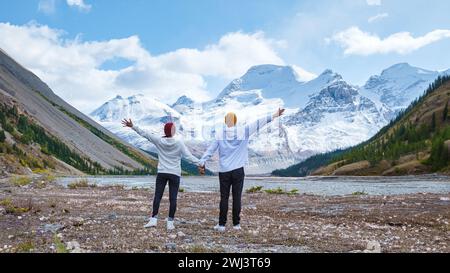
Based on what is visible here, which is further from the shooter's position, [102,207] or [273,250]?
[102,207]

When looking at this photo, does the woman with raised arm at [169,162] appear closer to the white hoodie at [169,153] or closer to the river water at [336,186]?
the white hoodie at [169,153]

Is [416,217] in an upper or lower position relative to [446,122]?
lower

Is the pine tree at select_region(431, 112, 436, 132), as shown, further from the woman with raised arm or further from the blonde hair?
the woman with raised arm

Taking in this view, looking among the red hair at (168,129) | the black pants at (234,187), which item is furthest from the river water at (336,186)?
the red hair at (168,129)

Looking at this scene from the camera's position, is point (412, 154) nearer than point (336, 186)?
No

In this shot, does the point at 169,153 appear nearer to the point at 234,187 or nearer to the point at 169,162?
the point at 169,162

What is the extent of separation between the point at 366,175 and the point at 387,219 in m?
143

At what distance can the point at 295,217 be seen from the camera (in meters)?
19.7

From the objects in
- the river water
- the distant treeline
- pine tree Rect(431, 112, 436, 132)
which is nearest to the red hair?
the river water

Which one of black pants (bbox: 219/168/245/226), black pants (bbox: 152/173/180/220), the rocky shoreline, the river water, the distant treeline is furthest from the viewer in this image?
the distant treeline

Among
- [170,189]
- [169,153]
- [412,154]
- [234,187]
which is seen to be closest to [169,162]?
[169,153]

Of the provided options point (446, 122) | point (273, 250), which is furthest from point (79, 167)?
point (273, 250)

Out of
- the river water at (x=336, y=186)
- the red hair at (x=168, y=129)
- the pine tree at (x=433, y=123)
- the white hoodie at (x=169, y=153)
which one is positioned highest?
the pine tree at (x=433, y=123)
